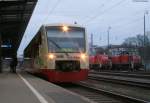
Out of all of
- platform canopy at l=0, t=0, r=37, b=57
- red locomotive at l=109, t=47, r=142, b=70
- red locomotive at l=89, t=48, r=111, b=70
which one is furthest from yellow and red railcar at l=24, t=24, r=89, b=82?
red locomotive at l=89, t=48, r=111, b=70

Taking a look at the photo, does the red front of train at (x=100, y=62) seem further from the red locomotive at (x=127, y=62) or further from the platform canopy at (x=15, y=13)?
the platform canopy at (x=15, y=13)

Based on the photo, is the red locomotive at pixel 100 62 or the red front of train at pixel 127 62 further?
the red locomotive at pixel 100 62

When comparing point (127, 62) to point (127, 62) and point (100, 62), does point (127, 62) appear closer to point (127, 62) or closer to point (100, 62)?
point (127, 62)

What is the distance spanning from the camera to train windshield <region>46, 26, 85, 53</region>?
1049 inches

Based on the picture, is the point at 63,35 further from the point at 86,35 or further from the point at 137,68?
the point at 137,68

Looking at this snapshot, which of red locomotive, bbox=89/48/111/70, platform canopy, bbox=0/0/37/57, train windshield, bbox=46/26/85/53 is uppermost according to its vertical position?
platform canopy, bbox=0/0/37/57

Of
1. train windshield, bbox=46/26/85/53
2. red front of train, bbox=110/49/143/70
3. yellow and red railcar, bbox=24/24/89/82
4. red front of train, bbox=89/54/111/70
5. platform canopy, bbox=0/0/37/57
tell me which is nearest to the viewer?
yellow and red railcar, bbox=24/24/89/82

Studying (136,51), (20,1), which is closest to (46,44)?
(20,1)

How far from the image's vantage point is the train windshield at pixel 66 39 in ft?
87.5

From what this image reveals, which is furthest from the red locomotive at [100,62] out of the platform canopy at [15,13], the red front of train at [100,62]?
the platform canopy at [15,13]

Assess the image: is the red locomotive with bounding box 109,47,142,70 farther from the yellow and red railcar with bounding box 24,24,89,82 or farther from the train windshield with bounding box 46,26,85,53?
the yellow and red railcar with bounding box 24,24,89,82

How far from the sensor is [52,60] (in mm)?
25953

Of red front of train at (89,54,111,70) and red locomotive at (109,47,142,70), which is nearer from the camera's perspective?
red locomotive at (109,47,142,70)

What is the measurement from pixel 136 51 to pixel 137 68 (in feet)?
55.9
